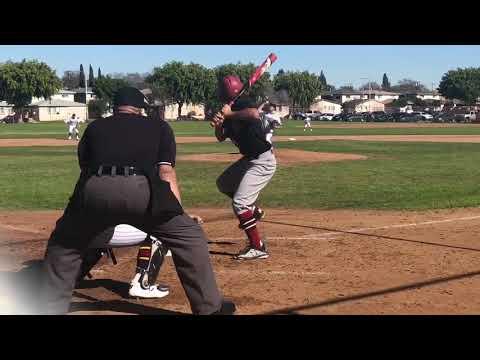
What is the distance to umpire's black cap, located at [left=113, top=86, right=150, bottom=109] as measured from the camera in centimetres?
459

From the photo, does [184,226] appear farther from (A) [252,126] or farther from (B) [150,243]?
(A) [252,126]

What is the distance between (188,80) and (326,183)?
7362 cm

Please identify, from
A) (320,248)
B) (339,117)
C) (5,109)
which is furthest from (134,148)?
(5,109)

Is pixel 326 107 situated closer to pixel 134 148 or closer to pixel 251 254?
pixel 251 254

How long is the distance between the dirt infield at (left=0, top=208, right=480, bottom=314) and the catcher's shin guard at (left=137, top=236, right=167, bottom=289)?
0.66 ft

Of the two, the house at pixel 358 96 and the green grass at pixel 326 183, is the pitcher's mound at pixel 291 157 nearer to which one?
the green grass at pixel 326 183

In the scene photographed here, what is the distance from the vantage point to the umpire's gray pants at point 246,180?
7.32 meters

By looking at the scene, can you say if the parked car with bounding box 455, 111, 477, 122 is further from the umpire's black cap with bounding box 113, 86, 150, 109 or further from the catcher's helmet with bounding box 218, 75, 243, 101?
the umpire's black cap with bounding box 113, 86, 150, 109

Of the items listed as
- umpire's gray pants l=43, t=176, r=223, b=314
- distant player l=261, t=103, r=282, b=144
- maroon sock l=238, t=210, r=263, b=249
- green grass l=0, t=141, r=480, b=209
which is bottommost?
green grass l=0, t=141, r=480, b=209

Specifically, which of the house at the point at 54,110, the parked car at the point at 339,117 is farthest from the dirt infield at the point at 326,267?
the house at the point at 54,110

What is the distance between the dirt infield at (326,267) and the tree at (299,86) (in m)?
82.3

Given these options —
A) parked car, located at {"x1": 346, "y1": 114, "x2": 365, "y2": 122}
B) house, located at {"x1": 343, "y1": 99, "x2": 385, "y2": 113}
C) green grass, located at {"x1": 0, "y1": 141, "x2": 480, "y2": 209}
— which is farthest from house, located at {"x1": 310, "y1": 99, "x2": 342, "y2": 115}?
green grass, located at {"x1": 0, "y1": 141, "x2": 480, "y2": 209}
